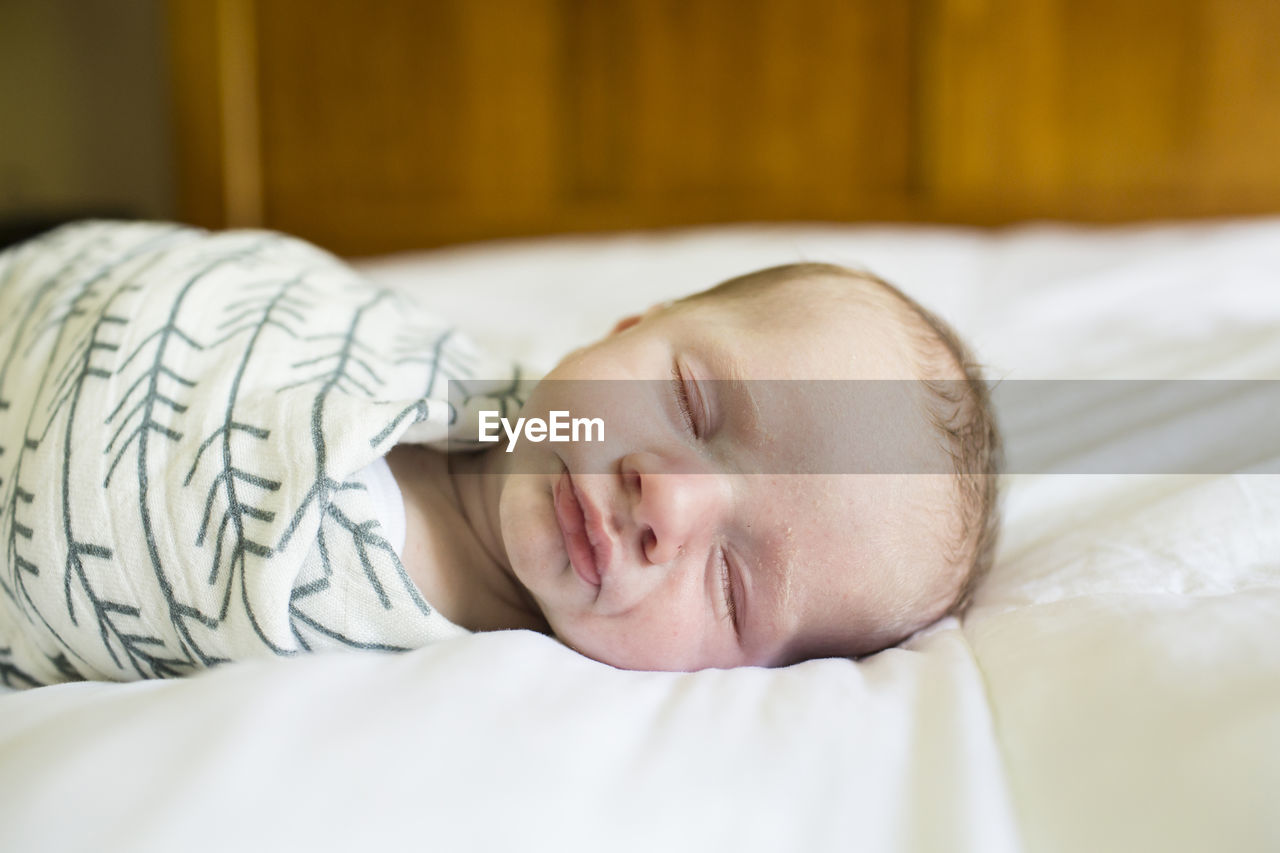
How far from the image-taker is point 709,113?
204 centimetres

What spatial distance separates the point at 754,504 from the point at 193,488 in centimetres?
34

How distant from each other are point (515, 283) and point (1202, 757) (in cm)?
119

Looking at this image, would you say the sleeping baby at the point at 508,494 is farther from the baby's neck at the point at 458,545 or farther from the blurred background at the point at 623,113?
the blurred background at the point at 623,113

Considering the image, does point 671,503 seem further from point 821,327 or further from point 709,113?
point 709,113

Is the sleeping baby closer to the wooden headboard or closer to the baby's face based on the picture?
the baby's face

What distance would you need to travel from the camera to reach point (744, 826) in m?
0.38

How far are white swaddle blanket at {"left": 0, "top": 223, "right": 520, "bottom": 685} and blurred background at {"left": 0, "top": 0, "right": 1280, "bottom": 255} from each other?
1.47 metres

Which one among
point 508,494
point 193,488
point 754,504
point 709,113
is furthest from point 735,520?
point 709,113

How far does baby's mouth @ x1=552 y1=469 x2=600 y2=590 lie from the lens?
597 mm

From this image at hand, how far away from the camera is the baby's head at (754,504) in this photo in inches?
23.5

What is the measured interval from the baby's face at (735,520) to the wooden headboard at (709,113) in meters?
1.45

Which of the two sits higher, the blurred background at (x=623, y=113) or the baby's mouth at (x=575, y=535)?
the blurred background at (x=623, y=113)

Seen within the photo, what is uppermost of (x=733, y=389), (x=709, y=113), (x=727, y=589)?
(x=709, y=113)

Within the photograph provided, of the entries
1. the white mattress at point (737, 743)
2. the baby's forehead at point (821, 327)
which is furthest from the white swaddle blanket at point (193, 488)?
the baby's forehead at point (821, 327)
